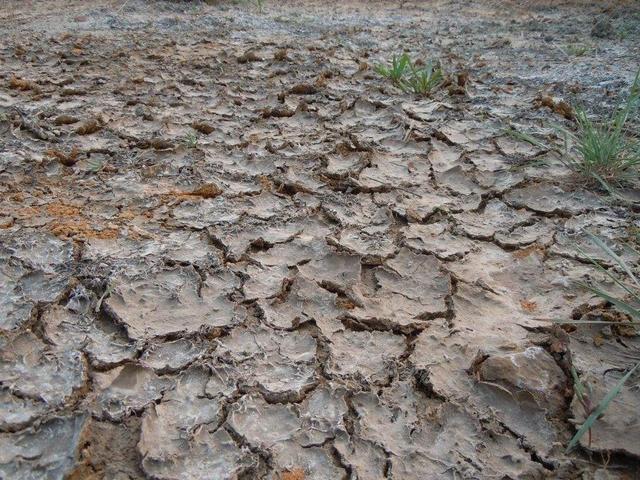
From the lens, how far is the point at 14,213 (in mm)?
1809

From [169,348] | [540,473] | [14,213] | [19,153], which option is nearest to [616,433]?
[540,473]

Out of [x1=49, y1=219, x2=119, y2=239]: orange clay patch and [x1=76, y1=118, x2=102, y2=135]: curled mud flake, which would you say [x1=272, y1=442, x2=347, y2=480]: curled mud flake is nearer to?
[x1=49, y1=219, x2=119, y2=239]: orange clay patch

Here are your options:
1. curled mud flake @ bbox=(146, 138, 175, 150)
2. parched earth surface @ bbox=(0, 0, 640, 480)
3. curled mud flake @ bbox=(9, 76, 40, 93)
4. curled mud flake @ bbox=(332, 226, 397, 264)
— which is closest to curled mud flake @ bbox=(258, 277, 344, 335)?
parched earth surface @ bbox=(0, 0, 640, 480)

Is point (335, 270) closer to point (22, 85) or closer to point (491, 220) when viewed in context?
point (491, 220)

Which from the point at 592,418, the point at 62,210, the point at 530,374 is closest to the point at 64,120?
the point at 62,210

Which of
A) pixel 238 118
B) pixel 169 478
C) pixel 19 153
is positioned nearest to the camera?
pixel 169 478

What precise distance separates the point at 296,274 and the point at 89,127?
1.23m

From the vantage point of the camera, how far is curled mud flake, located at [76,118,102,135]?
233 cm

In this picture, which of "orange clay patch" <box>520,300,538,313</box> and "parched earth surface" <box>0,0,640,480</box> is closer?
"parched earth surface" <box>0,0,640,480</box>

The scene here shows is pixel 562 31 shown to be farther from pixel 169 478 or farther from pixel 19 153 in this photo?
pixel 169 478

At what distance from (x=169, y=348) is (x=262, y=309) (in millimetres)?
265

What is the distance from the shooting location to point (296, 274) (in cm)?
167

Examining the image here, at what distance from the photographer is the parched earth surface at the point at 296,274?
3.92 feet

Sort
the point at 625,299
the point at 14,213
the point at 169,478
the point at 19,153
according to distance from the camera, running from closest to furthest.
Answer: the point at 169,478
the point at 625,299
the point at 14,213
the point at 19,153
